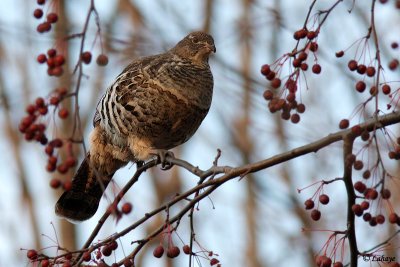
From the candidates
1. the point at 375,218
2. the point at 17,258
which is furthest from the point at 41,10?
the point at 17,258

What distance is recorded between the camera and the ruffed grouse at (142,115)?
5.37 metres

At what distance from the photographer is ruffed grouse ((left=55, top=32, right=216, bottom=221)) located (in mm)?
5367

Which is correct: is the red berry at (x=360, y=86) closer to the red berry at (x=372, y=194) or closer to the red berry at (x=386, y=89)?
the red berry at (x=386, y=89)

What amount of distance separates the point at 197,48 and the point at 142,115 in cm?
103

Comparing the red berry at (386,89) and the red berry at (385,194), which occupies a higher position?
the red berry at (386,89)

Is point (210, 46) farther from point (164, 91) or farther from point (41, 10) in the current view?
point (41, 10)

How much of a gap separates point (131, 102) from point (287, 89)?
6.66 ft

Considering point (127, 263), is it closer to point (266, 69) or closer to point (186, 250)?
point (186, 250)

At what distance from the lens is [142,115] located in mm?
5348

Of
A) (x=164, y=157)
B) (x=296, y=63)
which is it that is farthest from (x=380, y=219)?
(x=164, y=157)

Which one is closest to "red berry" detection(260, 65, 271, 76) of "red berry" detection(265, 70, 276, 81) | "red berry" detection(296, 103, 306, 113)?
"red berry" detection(265, 70, 276, 81)

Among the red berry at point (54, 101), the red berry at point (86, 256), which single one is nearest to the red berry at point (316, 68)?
the red berry at point (54, 101)

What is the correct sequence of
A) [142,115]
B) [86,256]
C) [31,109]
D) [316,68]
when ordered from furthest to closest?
[142,115]
[316,68]
[31,109]
[86,256]

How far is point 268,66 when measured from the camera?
375 cm
